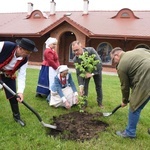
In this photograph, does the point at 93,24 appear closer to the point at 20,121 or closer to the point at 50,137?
the point at 20,121

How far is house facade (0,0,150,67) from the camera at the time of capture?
15.4 metres

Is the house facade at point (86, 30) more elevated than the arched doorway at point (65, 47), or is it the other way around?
the house facade at point (86, 30)

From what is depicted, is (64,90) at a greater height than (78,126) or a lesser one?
greater

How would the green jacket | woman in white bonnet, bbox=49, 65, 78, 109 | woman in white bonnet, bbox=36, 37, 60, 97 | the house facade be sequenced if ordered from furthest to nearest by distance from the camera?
the house facade, woman in white bonnet, bbox=36, 37, 60, 97, woman in white bonnet, bbox=49, 65, 78, 109, the green jacket

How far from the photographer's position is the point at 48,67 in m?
6.04

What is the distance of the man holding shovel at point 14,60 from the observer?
3537 millimetres

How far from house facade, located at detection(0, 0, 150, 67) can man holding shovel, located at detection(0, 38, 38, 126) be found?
11.5 m

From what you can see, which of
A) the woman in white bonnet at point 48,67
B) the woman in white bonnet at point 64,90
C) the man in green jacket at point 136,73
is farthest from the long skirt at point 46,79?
the man in green jacket at point 136,73

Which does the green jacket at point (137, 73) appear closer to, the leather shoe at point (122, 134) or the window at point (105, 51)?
the leather shoe at point (122, 134)

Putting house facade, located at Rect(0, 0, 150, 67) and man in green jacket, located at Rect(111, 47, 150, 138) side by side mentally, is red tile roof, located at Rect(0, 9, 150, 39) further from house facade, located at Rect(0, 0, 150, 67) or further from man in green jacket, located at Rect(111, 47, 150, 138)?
man in green jacket, located at Rect(111, 47, 150, 138)

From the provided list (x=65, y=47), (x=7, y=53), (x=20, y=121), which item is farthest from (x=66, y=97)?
(x=65, y=47)

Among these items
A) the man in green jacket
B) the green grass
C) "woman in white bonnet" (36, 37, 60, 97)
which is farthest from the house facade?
the man in green jacket

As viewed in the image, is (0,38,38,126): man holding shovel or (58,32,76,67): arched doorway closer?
(0,38,38,126): man holding shovel

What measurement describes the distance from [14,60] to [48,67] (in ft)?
7.18
